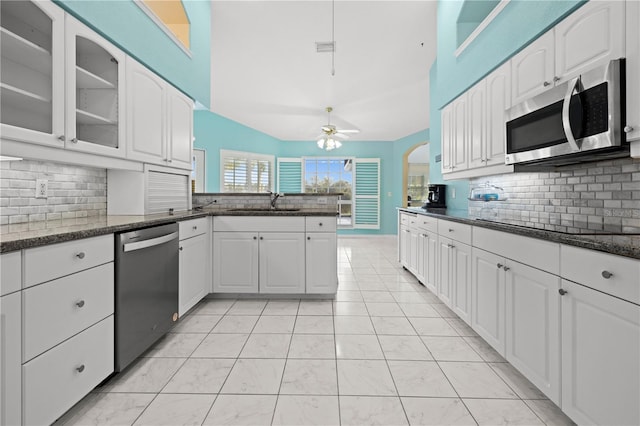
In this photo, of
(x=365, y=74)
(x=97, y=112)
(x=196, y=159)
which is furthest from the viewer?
(x=196, y=159)

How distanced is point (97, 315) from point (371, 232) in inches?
287

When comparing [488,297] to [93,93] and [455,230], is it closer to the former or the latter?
[455,230]

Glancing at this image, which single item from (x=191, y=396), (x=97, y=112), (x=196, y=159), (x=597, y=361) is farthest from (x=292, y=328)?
(x=196, y=159)

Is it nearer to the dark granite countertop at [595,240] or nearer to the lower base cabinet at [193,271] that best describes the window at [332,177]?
the lower base cabinet at [193,271]

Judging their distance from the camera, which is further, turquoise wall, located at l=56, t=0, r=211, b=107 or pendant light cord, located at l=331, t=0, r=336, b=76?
pendant light cord, located at l=331, t=0, r=336, b=76

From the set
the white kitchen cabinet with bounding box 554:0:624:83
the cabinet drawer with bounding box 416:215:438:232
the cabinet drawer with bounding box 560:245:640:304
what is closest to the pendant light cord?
the white kitchen cabinet with bounding box 554:0:624:83

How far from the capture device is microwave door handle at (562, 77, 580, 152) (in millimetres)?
1565

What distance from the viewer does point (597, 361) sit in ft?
3.70

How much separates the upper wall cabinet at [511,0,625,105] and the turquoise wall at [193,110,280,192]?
5779mm

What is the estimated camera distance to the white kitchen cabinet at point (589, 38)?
140 cm

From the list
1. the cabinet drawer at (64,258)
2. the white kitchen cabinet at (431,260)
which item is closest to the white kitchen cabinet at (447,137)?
the white kitchen cabinet at (431,260)

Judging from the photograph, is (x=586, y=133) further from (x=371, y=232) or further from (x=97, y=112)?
(x=371, y=232)

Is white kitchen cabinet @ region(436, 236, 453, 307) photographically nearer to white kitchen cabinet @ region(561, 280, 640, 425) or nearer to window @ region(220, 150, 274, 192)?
white kitchen cabinet @ region(561, 280, 640, 425)

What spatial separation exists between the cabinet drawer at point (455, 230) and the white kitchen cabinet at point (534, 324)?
0.51 meters
